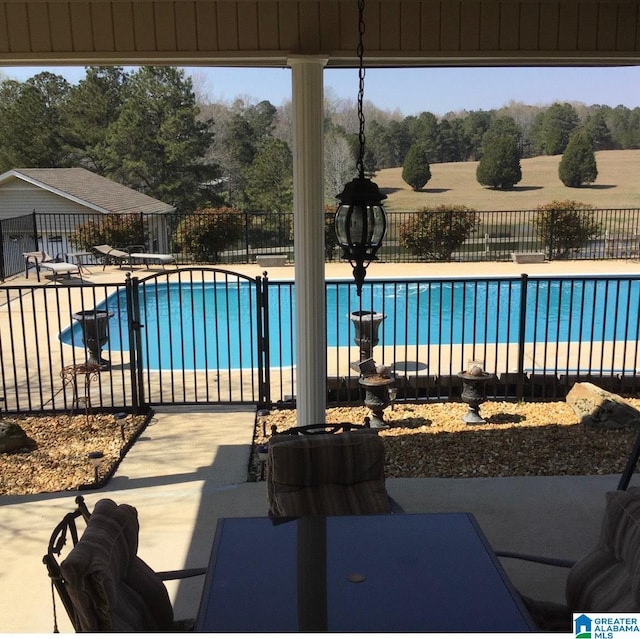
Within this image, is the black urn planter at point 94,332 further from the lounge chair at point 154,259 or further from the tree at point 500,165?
the tree at point 500,165

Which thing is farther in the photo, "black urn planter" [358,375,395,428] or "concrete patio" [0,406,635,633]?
"black urn planter" [358,375,395,428]

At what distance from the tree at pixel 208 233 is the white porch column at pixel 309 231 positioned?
Answer: 13886mm

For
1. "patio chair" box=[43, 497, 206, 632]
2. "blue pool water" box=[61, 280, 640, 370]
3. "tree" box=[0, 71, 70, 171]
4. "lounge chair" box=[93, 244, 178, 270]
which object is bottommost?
"blue pool water" box=[61, 280, 640, 370]

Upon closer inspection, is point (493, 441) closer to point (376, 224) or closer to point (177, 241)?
point (376, 224)

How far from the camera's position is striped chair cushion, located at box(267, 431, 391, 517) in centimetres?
316

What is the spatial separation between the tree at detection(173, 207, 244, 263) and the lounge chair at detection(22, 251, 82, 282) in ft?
12.1

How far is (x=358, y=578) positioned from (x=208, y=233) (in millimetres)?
16269

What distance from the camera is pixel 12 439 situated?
4961mm

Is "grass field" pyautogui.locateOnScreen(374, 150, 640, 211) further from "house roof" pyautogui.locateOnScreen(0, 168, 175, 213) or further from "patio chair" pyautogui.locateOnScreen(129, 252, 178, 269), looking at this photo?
"patio chair" pyautogui.locateOnScreen(129, 252, 178, 269)

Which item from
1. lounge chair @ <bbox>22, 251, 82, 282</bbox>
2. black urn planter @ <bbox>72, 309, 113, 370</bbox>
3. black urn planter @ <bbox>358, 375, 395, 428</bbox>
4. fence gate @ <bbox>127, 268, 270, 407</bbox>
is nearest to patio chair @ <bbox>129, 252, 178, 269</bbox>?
lounge chair @ <bbox>22, 251, 82, 282</bbox>

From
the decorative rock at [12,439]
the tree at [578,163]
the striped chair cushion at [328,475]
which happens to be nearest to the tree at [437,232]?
the decorative rock at [12,439]

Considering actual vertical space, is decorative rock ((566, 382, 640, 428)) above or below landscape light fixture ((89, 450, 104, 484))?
below

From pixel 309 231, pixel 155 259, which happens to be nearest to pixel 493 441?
pixel 309 231

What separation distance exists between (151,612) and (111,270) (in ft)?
46.5
